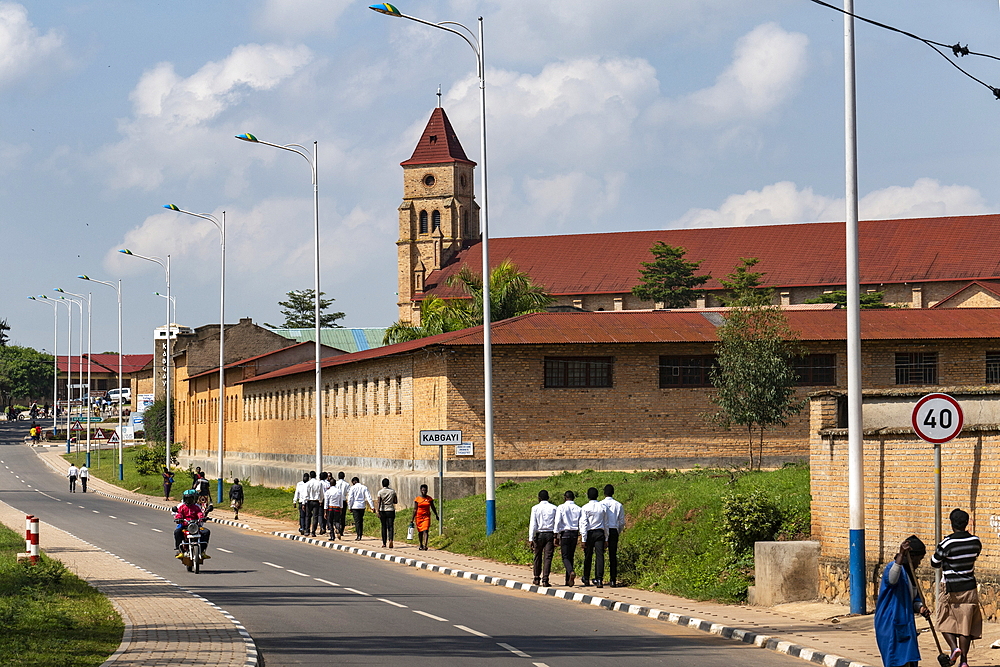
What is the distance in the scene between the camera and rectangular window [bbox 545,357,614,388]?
3812cm

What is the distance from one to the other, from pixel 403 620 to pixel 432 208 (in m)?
112

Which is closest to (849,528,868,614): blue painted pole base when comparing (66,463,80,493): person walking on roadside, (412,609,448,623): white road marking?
(412,609,448,623): white road marking

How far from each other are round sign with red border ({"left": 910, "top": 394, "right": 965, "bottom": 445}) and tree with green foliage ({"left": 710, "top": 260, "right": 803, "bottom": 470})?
21.3 metres

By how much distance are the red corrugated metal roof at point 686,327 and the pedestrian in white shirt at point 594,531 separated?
1602 cm

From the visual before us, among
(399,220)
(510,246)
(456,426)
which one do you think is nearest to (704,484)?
(456,426)

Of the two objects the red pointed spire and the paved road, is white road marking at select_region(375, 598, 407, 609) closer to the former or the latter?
the paved road

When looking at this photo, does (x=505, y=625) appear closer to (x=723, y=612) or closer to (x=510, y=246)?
(x=723, y=612)

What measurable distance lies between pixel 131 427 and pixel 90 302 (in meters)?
11.8

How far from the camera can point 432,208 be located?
12781 centimetres

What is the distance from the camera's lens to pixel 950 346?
37469mm

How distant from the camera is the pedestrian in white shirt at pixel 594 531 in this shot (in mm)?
21328

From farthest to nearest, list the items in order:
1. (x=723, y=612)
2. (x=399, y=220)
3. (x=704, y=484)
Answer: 1. (x=399, y=220)
2. (x=704, y=484)
3. (x=723, y=612)

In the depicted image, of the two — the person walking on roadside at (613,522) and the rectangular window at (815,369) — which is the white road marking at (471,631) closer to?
the person walking on roadside at (613,522)

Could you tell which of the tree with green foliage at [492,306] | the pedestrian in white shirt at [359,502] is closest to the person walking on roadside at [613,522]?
the pedestrian in white shirt at [359,502]
